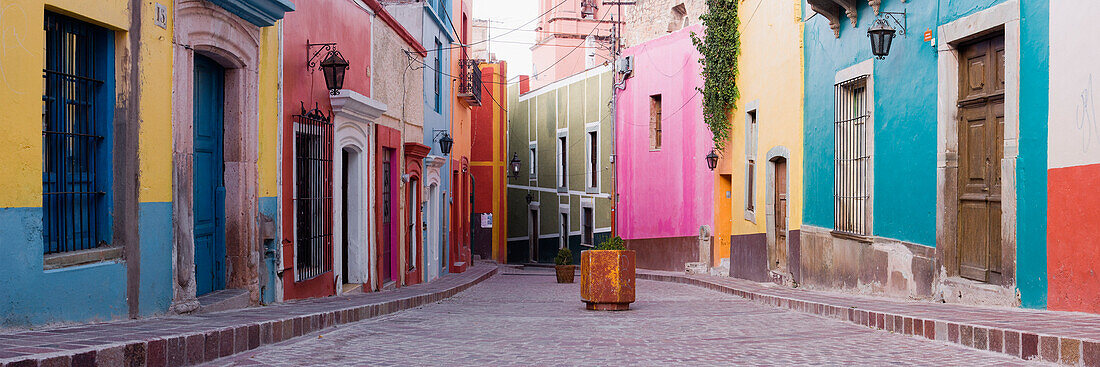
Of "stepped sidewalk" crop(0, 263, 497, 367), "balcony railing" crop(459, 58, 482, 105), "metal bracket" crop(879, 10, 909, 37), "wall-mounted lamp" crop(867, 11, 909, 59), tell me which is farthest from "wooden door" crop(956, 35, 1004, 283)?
"balcony railing" crop(459, 58, 482, 105)

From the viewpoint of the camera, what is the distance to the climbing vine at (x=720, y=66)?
19359 mm

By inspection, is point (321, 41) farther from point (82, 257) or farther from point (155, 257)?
point (82, 257)

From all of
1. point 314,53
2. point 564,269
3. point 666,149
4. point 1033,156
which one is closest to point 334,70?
point 314,53

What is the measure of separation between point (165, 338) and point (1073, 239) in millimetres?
6870

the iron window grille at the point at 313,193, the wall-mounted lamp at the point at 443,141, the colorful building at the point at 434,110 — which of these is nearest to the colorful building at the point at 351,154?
the iron window grille at the point at 313,193

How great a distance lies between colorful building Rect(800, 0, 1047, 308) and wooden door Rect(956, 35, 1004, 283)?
14 millimetres

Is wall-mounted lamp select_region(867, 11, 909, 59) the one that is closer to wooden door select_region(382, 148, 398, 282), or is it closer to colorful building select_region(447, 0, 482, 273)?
wooden door select_region(382, 148, 398, 282)

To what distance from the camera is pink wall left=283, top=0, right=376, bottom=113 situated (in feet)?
35.2

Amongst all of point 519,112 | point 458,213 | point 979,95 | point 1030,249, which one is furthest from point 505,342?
point 519,112

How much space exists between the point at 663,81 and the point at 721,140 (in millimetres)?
4986

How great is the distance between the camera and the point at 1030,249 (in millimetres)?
8336

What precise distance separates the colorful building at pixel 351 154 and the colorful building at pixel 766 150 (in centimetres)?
625

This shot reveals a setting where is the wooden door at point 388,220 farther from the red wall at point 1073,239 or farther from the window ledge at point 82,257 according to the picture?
the red wall at point 1073,239

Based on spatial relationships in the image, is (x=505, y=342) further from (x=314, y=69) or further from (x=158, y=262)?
(x=314, y=69)
